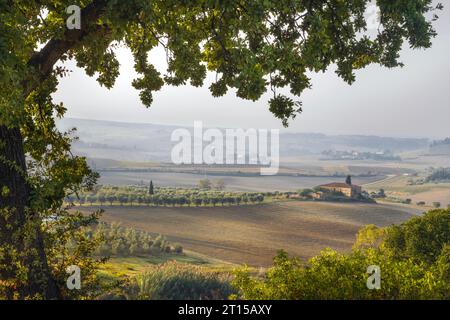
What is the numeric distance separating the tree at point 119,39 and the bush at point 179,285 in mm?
5819

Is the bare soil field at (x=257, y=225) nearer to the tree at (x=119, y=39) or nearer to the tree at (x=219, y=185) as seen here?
the tree at (x=119, y=39)

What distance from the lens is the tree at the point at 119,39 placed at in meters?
7.14

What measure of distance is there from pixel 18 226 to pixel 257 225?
125 ft

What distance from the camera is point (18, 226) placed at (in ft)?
25.8

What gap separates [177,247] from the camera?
2941 cm

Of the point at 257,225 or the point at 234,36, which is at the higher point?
the point at 234,36

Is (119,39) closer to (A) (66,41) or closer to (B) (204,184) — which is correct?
(A) (66,41)

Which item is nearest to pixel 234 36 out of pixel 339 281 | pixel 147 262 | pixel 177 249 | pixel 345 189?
pixel 339 281

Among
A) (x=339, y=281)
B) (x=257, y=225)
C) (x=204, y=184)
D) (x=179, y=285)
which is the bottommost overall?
(x=257, y=225)

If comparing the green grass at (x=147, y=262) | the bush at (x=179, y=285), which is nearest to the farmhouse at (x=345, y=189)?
the green grass at (x=147, y=262)

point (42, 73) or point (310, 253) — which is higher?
point (42, 73)

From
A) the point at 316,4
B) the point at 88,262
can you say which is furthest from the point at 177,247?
the point at 316,4
